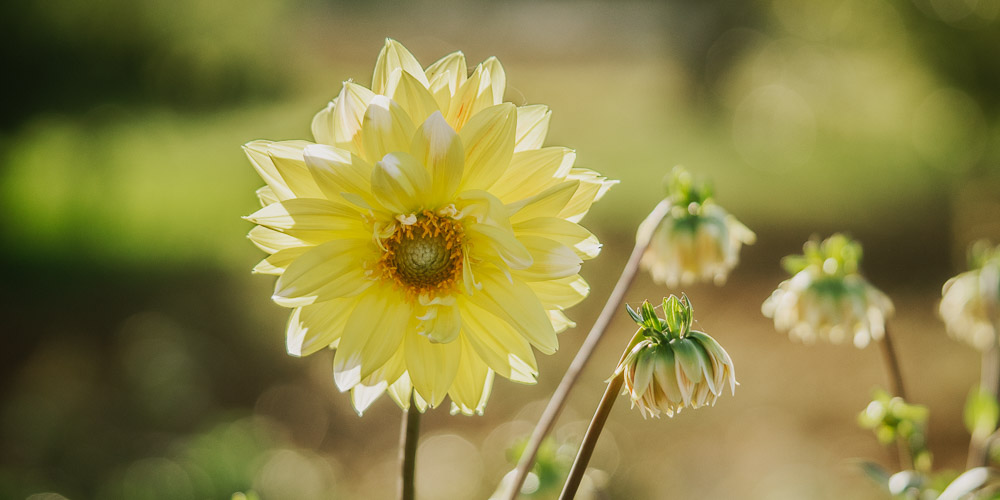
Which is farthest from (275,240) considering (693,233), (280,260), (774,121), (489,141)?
(774,121)

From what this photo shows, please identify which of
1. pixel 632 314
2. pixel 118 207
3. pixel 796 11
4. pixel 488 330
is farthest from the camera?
pixel 796 11

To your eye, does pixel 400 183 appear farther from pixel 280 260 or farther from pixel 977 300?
pixel 977 300

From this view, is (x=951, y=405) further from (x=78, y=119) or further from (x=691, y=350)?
(x=78, y=119)

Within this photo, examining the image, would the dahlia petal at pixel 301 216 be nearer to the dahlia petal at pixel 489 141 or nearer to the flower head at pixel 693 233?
the dahlia petal at pixel 489 141

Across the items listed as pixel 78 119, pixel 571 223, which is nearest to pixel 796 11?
pixel 78 119

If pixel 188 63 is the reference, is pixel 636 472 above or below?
below

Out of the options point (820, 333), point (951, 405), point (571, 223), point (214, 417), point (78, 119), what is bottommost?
point (571, 223)

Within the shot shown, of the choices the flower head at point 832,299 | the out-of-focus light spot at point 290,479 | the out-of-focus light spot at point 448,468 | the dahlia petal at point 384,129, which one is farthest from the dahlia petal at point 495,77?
the out-of-focus light spot at point 448,468

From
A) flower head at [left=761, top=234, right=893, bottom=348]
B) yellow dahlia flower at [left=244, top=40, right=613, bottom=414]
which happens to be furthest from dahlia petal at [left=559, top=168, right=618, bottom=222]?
flower head at [left=761, top=234, right=893, bottom=348]
